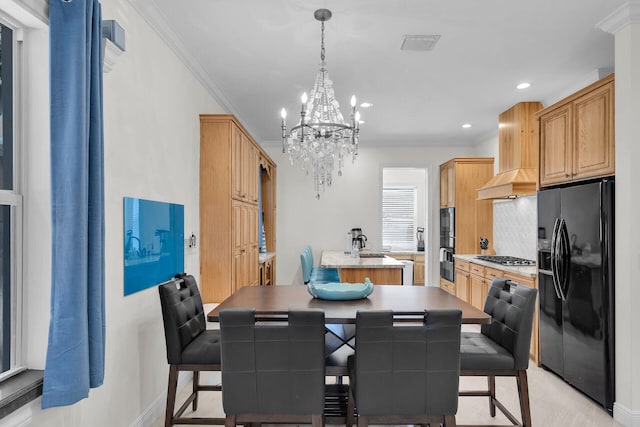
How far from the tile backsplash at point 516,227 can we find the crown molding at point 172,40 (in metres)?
3.82

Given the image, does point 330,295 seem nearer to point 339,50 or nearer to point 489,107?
point 339,50

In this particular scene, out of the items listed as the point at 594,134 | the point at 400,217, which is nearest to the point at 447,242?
the point at 400,217

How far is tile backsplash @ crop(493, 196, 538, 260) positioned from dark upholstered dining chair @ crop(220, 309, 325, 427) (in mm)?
3728

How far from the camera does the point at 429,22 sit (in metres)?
2.84

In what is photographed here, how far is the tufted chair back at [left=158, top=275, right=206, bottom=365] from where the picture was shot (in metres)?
2.38

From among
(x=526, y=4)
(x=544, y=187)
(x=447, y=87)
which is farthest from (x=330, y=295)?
(x=447, y=87)

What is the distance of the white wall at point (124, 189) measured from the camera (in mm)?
1588

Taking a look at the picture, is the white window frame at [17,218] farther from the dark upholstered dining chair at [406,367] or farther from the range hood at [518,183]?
the range hood at [518,183]

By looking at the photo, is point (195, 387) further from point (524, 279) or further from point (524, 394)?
point (524, 279)

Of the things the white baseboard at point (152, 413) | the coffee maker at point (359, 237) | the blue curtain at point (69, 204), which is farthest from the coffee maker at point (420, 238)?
the blue curtain at point (69, 204)

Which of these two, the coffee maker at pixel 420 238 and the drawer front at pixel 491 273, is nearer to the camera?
the drawer front at pixel 491 273

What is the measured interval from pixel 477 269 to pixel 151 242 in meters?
3.87
